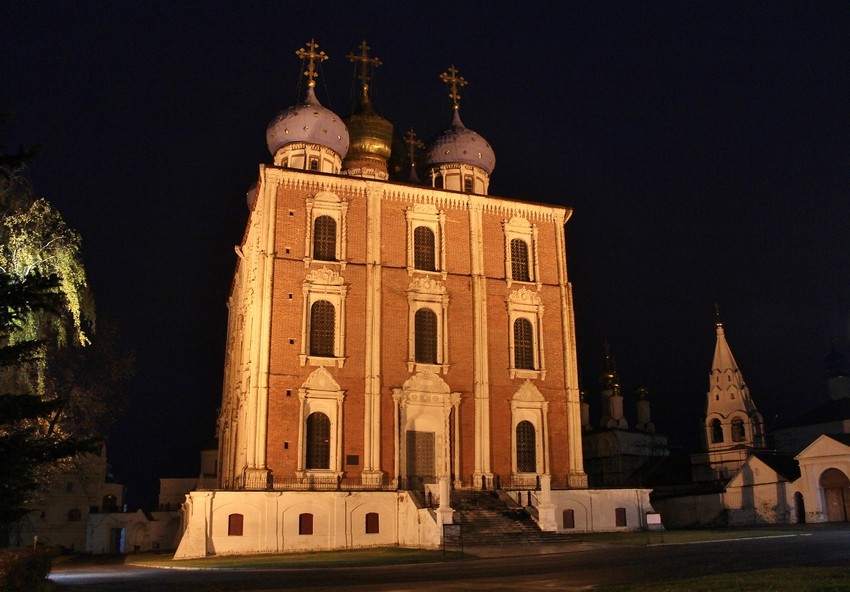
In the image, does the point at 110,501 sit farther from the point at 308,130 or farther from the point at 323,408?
the point at 308,130

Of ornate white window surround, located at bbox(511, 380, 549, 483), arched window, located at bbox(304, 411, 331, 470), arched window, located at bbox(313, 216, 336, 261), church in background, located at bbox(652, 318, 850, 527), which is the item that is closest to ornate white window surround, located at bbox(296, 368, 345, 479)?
arched window, located at bbox(304, 411, 331, 470)

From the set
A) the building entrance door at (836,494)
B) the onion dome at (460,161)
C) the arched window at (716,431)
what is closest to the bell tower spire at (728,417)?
the arched window at (716,431)

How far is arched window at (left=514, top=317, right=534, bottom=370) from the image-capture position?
3672 centimetres

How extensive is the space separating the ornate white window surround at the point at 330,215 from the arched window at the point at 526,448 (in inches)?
414

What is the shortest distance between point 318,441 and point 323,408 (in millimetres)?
1313

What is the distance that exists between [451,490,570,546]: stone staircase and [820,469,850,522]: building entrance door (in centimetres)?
1826

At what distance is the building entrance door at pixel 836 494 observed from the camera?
39.9 metres

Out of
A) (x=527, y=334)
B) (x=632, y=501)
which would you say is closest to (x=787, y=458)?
(x=632, y=501)

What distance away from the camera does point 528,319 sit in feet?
122

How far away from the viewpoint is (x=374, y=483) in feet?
106

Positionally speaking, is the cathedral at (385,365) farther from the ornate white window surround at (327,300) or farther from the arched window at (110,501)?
the arched window at (110,501)

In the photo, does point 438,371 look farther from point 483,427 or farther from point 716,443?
point 716,443

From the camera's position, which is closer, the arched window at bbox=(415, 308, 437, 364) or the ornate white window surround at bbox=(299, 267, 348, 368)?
the ornate white window surround at bbox=(299, 267, 348, 368)

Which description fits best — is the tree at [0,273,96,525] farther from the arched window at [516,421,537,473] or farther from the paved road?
the arched window at [516,421,537,473]
